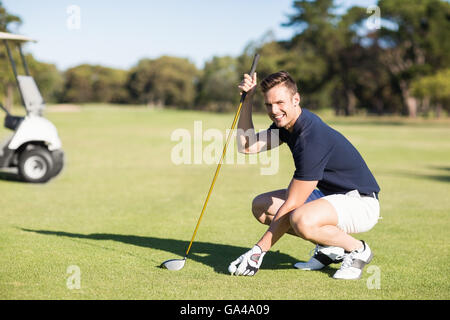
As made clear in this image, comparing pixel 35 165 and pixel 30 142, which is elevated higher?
pixel 30 142

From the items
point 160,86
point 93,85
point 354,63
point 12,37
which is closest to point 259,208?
point 12,37

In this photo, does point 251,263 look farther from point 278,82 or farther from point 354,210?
point 278,82

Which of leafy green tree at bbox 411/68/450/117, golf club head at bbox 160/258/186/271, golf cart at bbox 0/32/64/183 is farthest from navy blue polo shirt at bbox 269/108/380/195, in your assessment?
leafy green tree at bbox 411/68/450/117

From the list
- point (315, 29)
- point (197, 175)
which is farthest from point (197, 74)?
point (197, 175)

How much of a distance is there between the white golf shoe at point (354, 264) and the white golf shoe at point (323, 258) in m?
0.20

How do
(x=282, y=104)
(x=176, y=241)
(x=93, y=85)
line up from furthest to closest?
(x=93, y=85), (x=176, y=241), (x=282, y=104)

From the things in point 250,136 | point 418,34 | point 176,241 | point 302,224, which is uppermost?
point 418,34

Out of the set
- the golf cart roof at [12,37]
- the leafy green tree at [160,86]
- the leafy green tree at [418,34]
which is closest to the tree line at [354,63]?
the leafy green tree at [418,34]

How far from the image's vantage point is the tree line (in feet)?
182

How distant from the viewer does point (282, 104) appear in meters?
4.21

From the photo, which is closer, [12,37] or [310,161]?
[310,161]

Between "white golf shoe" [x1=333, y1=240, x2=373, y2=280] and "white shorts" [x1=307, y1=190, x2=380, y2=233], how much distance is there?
193 millimetres

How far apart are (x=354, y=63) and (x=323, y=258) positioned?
65.9 meters

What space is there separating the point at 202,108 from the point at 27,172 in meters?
106
